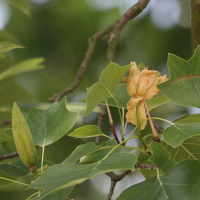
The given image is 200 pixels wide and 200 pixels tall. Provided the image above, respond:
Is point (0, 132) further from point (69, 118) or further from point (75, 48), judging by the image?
point (75, 48)

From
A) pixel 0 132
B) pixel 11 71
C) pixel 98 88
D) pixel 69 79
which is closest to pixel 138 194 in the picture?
pixel 98 88

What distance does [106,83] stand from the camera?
0.37 m

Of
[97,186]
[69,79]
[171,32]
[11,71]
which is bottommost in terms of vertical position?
[97,186]

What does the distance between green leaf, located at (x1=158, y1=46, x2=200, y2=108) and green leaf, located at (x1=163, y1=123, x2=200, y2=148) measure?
0.14 feet

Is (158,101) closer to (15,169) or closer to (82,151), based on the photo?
(82,151)

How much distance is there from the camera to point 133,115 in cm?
40

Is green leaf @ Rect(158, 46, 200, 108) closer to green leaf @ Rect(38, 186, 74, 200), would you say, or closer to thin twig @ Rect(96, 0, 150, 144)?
green leaf @ Rect(38, 186, 74, 200)

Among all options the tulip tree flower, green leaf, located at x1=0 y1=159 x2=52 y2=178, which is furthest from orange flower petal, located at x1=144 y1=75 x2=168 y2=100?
green leaf, located at x1=0 y1=159 x2=52 y2=178

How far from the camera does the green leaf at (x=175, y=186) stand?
312 mm

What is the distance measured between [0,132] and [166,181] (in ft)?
1.06

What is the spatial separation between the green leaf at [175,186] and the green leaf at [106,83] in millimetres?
139

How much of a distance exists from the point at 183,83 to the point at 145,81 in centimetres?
6

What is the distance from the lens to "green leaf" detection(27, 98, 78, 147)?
455 mm

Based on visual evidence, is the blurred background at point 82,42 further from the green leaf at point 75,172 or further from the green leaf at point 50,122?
the green leaf at point 75,172
